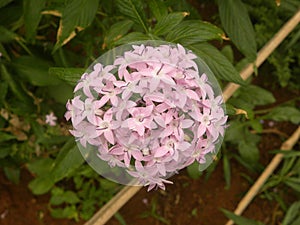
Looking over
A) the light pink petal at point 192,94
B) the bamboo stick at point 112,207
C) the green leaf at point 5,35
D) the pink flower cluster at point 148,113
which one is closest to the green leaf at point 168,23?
the pink flower cluster at point 148,113

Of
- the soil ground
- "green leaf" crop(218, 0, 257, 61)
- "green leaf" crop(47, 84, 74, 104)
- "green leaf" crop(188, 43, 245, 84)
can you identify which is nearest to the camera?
"green leaf" crop(188, 43, 245, 84)

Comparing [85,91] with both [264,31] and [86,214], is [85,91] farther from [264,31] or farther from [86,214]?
[264,31]

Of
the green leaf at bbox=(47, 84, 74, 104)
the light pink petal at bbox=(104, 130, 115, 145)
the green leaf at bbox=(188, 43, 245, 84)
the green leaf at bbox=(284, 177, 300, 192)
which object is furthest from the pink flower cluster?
the green leaf at bbox=(284, 177, 300, 192)

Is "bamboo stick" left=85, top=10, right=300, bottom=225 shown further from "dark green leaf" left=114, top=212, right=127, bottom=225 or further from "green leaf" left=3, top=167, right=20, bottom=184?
"green leaf" left=3, top=167, right=20, bottom=184

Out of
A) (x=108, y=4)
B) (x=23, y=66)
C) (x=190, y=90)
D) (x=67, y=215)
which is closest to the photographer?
(x=190, y=90)

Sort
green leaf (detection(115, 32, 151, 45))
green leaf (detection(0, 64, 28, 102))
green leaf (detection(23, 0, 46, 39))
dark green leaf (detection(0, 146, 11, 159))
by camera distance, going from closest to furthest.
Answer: green leaf (detection(115, 32, 151, 45)), green leaf (detection(23, 0, 46, 39)), green leaf (detection(0, 64, 28, 102)), dark green leaf (detection(0, 146, 11, 159))

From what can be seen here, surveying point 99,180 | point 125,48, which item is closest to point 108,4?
point 125,48

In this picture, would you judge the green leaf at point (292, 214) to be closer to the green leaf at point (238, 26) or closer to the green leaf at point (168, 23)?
the green leaf at point (238, 26)
